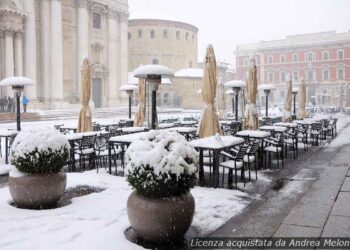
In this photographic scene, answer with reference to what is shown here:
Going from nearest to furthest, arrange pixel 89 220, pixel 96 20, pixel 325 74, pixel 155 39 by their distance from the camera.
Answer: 1. pixel 89 220
2. pixel 96 20
3. pixel 155 39
4. pixel 325 74

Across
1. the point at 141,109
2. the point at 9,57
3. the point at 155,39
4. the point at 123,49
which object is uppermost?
the point at 155,39

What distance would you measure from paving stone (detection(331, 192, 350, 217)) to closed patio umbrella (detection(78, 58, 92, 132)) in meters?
8.28

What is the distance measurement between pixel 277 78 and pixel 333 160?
65713 millimetres

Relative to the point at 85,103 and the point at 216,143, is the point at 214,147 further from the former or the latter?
the point at 85,103

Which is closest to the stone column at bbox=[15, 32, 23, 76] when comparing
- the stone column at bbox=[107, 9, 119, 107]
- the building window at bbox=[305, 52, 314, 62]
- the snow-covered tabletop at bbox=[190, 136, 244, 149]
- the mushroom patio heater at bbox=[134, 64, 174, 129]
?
the stone column at bbox=[107, 9, 119, 107]

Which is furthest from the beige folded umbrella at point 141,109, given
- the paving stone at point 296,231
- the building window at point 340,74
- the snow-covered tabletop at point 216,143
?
the building window at point 340,74

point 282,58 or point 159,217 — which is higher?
point 282,58

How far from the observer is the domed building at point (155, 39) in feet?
194

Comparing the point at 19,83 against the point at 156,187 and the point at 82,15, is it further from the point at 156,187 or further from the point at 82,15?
the point at 82,15

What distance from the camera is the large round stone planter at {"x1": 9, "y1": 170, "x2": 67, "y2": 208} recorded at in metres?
6.26

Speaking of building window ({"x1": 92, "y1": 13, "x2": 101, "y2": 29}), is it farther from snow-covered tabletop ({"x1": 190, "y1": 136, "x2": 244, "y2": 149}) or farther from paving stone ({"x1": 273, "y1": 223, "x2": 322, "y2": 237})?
paving stone ({"x1": 273, "y1": 223, "x2": 322, "y2": 237})

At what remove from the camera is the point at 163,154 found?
5012mm

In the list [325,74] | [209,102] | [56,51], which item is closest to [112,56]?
[56,51]

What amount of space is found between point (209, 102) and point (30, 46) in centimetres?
2511
